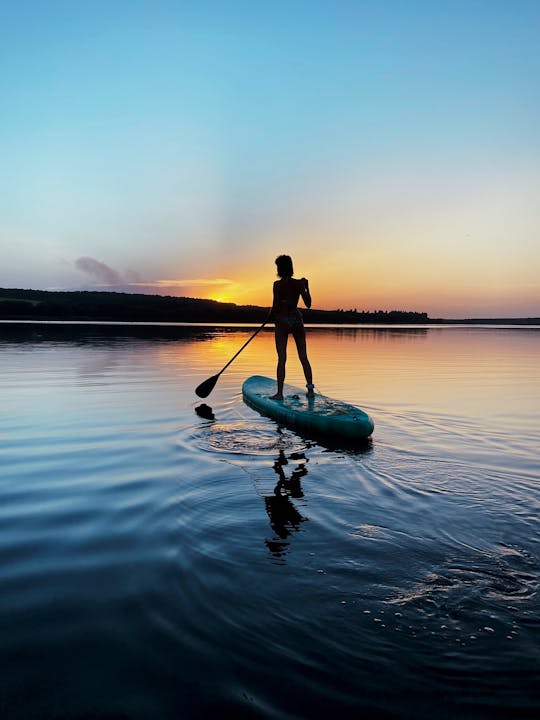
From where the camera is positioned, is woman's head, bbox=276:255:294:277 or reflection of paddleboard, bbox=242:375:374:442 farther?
woman's head, bbox=276:255:294:277

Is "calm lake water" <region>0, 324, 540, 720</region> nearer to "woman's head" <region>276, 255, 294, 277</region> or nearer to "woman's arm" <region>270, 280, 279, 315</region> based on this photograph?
"woman's arm" <region>270, 280, 279, 315</region>

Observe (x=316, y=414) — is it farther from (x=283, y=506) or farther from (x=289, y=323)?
(x=283, y=506)

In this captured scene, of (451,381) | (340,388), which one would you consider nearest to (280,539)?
(340,388)

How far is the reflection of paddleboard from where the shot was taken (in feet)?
28.9

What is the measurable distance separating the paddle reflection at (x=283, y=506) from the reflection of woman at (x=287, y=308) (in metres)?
4.12

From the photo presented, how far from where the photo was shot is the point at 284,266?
11.5 m

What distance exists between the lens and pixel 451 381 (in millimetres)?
18297

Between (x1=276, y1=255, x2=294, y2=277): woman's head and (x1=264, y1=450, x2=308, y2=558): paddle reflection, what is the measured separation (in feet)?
16.8

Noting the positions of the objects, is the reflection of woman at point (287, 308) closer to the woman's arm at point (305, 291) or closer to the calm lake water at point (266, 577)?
the woman's arm at point (305, 291)

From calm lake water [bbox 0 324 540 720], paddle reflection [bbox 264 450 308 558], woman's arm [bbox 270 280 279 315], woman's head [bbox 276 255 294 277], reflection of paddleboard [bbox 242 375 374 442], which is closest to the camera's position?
calm lake water [bbox 0 324 540 720]

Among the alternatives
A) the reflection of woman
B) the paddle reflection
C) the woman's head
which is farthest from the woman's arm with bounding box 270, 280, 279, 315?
the paddle reflection

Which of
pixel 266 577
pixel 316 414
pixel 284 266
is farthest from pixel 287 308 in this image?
pixel 266 577

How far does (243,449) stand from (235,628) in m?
5.15

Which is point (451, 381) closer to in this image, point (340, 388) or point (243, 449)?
point (340, 388)
